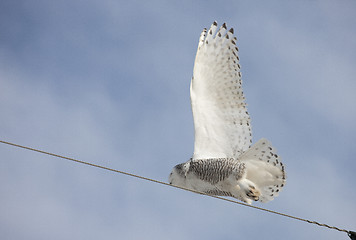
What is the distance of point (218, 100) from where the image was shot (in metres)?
4.48

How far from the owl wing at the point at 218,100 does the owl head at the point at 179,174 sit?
0.85 ft

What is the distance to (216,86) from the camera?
14.7 feet

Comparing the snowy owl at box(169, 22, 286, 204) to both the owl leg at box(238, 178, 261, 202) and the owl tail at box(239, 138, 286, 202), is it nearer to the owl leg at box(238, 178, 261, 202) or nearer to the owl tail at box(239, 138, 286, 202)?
the owl tail at box(239, 138, 286, 202)

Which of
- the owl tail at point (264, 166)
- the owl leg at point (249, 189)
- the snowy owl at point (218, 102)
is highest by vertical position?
the snowy owl at point (218, 102)

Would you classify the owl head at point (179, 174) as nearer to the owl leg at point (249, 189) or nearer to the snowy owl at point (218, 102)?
the snowy owl at point (218, 102)

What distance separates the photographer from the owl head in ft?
13.8

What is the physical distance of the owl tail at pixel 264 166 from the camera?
3.98 meters

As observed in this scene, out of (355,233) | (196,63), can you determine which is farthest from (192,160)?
(355,233)

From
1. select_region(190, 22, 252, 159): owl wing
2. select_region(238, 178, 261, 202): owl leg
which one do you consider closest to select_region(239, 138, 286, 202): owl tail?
select_region(238, 178, 261, 202): owl leg

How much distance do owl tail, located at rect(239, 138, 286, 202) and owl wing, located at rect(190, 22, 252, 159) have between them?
0.39m

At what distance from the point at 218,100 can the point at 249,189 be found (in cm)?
102

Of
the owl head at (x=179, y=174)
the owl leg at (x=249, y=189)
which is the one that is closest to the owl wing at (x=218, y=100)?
the owl head at (x=179, y=174)

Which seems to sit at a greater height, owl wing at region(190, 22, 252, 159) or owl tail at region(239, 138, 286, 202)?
owl wing at region(190, 22, 252, 159)

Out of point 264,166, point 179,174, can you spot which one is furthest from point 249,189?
point 179,174
